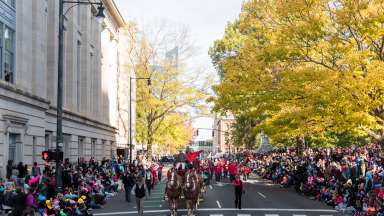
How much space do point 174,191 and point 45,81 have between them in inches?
556

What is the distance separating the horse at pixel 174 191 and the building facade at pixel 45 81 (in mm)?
7955

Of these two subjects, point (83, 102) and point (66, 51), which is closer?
point (66, 51)

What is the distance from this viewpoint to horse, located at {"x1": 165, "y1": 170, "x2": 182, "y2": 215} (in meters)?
22.1

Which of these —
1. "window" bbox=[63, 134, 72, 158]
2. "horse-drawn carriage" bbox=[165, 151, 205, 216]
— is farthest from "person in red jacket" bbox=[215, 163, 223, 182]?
"horse-drawn carriage" bbox=[165, 151, 205, 216]

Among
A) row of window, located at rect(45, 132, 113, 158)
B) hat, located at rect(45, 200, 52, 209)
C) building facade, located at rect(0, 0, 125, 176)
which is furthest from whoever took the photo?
row of window, located at rect(45, 132, 113, 158)

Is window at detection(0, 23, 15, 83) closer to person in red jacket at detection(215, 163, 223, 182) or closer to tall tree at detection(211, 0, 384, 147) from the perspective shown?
tall tree at detection(211, 0, 384, 147)

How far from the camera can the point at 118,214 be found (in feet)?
78.4

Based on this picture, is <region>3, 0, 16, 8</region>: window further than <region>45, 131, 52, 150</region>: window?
No

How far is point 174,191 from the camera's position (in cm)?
2231

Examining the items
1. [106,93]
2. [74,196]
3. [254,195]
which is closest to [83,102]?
[106,93]

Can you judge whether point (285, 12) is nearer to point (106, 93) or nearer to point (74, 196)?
point (74, 196)

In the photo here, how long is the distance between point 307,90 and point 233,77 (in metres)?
10.3

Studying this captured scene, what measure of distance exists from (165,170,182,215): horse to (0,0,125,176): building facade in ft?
26.1

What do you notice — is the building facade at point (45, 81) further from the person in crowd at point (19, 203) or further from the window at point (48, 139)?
the person in crowd at point (19, 203)
